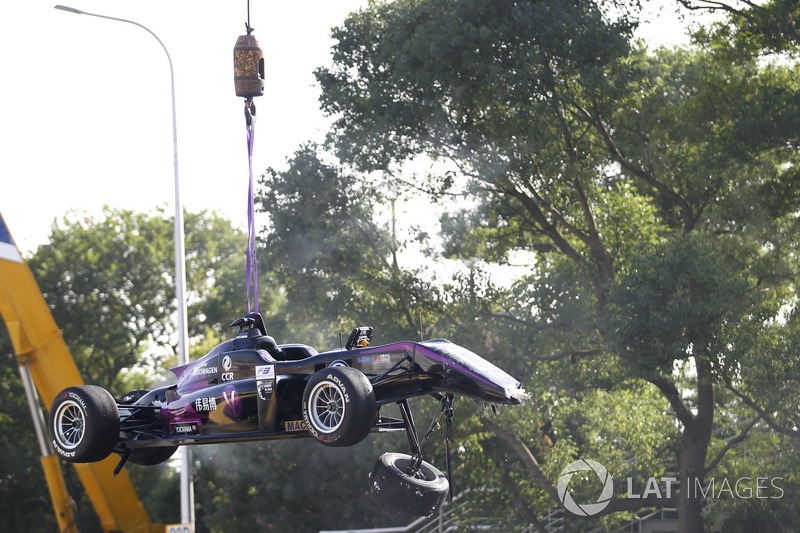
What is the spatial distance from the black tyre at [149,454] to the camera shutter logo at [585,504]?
14.3 metres

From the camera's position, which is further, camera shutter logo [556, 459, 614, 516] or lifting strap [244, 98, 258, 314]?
camera shutter logo [556, 459, 614, 516]

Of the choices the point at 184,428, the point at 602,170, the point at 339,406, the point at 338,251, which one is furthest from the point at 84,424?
the point at 602,170

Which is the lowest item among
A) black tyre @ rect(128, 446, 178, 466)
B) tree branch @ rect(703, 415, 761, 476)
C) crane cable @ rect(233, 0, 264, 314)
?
tree branch @ rect(703, 415, 761, 476)

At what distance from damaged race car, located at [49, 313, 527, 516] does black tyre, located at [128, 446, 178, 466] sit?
1cm

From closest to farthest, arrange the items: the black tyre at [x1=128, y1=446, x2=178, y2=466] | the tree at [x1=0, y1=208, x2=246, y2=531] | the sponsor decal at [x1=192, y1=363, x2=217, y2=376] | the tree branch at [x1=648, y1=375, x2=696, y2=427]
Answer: the sponsor decal at [x1=192, y1=363, x2=217, y2=376]
the black tyre at [x1=128, y1=446, x2=178, y2=466]
the tree branch at [x1=648, y1=375, x2=696, y2=427]
the tree at [x1=0, y1=208, x2=246, y2=531]

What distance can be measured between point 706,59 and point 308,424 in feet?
60.4

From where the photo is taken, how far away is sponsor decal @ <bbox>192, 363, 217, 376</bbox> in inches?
385

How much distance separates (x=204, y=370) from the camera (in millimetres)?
9883

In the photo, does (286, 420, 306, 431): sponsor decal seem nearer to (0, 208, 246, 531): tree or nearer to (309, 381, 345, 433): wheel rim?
(309, 381, 345, 433): wheel rim

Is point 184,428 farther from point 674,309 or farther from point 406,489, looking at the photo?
point 674,309

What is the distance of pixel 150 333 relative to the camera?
41.1 m

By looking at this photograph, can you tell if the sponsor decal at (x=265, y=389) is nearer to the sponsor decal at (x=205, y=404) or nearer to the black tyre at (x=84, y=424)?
the sponsor decal at (x=205, y=404)

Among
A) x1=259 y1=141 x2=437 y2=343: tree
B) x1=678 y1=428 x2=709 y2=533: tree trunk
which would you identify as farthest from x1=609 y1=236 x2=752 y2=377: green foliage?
x1=259 y1=141 x2=437 y2=343: tree

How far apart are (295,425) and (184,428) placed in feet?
4.82
